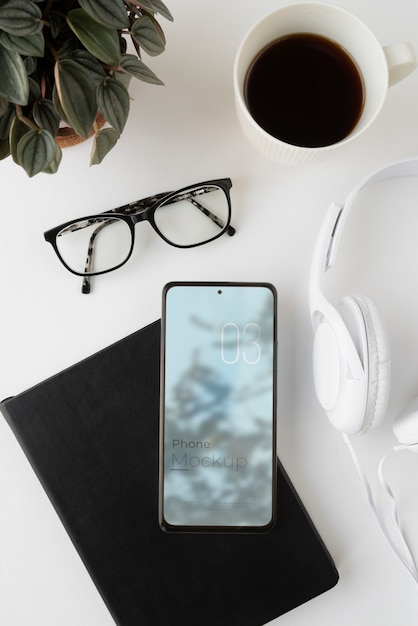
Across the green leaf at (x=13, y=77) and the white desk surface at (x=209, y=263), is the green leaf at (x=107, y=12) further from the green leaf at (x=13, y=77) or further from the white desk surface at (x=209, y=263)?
the white desk surface at (x=209, y=263)

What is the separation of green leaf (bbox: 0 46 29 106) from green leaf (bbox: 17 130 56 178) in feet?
0.13

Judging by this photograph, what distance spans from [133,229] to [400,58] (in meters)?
0.29

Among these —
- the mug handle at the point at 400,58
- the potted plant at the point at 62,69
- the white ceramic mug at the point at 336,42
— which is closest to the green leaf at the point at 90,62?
the potted plant at the point at 62,69

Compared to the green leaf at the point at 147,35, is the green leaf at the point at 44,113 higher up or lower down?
lower down

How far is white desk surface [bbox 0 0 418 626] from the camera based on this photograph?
→ 62 centimetres

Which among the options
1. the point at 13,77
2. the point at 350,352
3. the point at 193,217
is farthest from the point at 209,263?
the point at 13,77

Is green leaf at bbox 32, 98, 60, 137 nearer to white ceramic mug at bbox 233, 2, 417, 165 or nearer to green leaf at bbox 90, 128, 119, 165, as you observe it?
green leaf at bbox 90, 128, 119, 165

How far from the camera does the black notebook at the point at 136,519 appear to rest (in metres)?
0.60

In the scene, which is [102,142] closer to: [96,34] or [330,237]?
[96,34]

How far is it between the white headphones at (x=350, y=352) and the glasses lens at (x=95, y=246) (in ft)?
0.66

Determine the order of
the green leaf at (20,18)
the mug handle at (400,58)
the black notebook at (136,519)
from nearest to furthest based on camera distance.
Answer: the green leaf at (20,18) → the mug handle at (400,58) → the black notebook at (136,519)

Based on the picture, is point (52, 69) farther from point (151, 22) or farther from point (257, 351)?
point (257, 351)

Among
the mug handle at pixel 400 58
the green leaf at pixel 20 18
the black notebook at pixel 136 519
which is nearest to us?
the green leaf at pixel 20 18

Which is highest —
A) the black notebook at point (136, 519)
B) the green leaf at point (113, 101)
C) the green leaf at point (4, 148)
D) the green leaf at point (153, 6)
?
the green leaf at point (153, 6)
